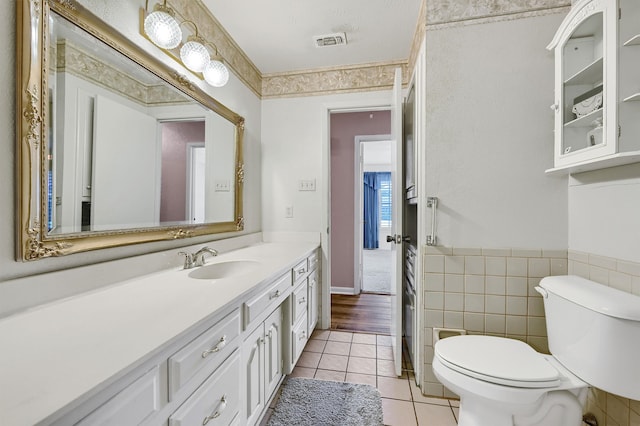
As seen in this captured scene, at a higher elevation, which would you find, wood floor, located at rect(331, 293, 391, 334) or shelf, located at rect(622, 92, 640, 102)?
shelf, located at rect(622, 92, 640, 102)

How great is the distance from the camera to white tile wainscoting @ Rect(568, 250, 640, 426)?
1098 mm

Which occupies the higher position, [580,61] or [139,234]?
[580,61]

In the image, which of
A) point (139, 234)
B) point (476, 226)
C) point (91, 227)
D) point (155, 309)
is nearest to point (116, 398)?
point (155, 309)

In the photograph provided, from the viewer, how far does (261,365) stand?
132 cm

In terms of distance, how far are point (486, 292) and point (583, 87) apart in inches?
41.5

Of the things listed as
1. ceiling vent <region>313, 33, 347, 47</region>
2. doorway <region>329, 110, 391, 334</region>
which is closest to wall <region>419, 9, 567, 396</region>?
ceiling vent <region>313, 33, 347, 47</region>

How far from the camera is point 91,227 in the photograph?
1.08 metres

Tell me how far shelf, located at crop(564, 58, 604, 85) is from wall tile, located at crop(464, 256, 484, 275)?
2.98 feet

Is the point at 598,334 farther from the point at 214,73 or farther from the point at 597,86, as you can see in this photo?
the point at 214,73

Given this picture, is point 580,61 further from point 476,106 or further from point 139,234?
point 139,234

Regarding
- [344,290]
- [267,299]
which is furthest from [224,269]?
[344,290]

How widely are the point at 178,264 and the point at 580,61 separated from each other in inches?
82.8

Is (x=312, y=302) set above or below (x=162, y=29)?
below

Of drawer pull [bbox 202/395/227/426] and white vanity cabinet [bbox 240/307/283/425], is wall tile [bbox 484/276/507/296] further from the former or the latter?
drawer pull [bbox 202/395/227/426]
